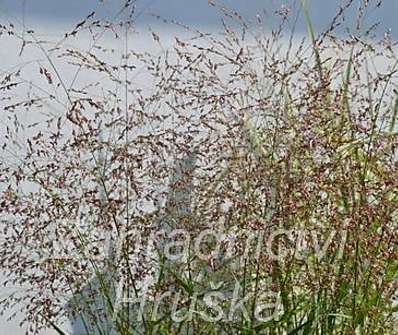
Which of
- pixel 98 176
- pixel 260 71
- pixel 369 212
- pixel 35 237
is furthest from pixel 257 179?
pixel 260 71

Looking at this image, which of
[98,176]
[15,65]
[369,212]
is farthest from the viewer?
[15,65]

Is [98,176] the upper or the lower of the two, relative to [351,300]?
upper

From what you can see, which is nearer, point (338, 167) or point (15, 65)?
point (338, 167)

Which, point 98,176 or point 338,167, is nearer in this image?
point 338,167

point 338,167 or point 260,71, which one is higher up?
point 260,71

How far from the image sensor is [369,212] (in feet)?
4.07

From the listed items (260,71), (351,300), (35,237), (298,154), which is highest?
(260,71)

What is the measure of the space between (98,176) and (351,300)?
453 mm

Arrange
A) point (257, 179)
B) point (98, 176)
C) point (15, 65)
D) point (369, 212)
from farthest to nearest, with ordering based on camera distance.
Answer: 1. point (15, 65)
2. point (98, 176)
3. point (257, 179)
4. point (369, 212)

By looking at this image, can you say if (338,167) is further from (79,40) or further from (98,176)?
(79,40)

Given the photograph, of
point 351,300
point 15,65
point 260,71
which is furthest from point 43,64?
point 351,300

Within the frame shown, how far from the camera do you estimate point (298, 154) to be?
52.1 inches

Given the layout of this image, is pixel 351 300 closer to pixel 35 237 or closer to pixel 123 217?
pixel 123 217

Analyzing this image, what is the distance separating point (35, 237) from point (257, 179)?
41cm
